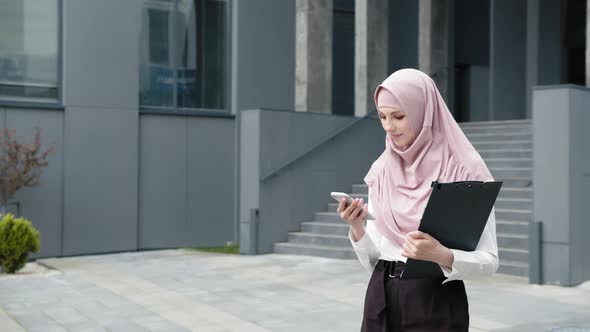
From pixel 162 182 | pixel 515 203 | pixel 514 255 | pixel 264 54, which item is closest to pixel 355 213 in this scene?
pixel 514 255

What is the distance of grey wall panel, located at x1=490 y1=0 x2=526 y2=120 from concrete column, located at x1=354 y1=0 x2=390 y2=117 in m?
4.09

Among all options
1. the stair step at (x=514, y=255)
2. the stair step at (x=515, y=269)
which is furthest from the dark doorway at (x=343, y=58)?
the stair step at (x=515, y=269)

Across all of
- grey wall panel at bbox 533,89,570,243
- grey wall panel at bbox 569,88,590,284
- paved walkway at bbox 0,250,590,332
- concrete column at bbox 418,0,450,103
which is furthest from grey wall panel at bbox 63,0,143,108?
grey wall panel at bbox 569,88,590,284

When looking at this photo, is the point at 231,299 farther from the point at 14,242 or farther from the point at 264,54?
the point at 264,54

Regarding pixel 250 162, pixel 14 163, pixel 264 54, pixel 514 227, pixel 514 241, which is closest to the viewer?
pixel 514 241

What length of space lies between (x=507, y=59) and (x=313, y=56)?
6135mm

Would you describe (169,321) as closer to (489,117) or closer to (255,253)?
(255,253)

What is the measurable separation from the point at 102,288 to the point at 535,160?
6059 mm

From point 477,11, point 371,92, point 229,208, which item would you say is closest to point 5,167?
point 229,208

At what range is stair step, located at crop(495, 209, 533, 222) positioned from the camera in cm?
1145

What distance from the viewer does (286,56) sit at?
654 inches

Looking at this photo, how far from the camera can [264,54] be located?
16250 mm

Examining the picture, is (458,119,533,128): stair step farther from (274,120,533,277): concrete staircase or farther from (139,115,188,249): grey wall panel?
(139,115,188,249): grey wall panel

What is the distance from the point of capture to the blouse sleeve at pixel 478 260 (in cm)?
259
